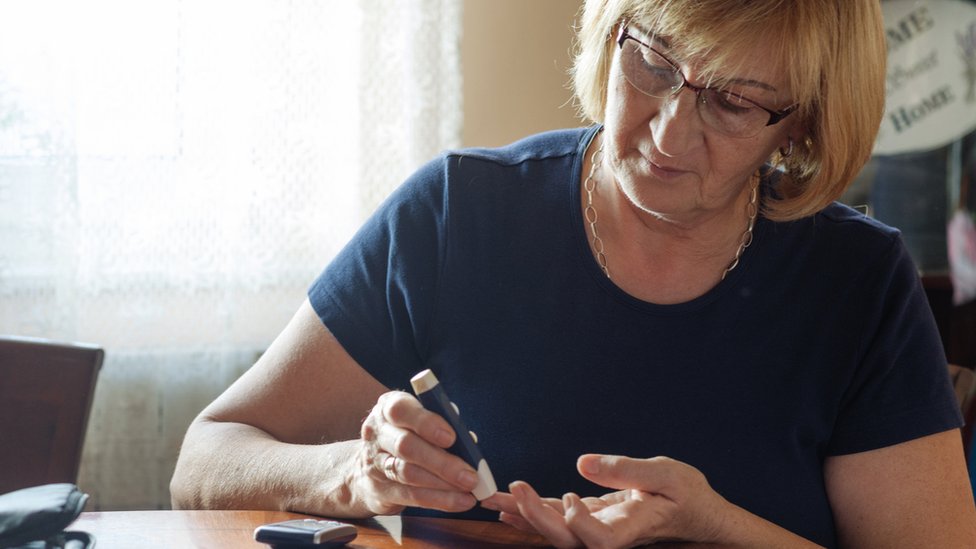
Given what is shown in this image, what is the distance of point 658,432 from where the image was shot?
1.28 metres

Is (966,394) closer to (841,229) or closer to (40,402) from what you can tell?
(841,229)

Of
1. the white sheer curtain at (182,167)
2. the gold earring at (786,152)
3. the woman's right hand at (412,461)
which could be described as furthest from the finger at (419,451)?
the white sheer curtain at (182,167)

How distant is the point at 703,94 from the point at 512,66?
1.75 meters

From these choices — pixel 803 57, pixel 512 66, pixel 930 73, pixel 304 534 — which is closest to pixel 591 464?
pixel 304 534

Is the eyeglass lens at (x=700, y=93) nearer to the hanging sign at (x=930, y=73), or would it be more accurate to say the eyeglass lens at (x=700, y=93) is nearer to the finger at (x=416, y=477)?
the finger at (x=416, y=477)

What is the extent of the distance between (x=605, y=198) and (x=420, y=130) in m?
1.43

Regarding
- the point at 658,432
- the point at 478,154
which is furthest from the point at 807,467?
the point at 478,154

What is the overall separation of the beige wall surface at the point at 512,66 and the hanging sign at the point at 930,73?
35.2 inches

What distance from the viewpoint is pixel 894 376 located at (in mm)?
1272

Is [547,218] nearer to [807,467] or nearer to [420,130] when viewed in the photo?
[807,467]

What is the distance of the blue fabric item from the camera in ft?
4.18

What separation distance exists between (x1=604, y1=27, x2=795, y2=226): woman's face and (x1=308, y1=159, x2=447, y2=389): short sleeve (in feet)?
0.90

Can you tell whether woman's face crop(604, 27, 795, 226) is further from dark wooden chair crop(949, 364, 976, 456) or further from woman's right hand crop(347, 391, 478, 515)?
dark wooden chair crop(949, 364, 976, 456)

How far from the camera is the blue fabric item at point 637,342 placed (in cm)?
128
